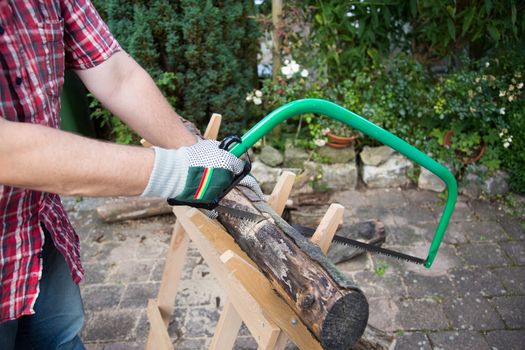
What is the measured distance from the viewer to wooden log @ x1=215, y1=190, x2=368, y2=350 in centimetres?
132

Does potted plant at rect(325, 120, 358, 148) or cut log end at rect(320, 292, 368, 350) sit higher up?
cut log end at rect(320, 292, 368, 350)

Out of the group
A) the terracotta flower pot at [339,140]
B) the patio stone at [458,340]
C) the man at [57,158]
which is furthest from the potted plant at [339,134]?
the man at [57,158]

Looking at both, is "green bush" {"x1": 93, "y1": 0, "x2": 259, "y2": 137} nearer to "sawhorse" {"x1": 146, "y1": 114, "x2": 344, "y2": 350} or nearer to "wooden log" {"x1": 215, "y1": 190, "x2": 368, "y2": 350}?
"sawhorse" {"x1": 146, "y1": 114, "x2": 344, "y2": 350}

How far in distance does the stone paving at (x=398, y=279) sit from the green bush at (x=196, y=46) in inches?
46.3

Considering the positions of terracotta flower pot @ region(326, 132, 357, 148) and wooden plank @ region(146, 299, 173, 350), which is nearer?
wooden plank @ region(146, 299, 173, 350)

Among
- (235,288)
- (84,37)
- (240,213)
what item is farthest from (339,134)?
(84,37)

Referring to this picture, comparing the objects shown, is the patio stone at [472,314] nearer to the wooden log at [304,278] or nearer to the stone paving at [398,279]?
the stone paving at [398,279]

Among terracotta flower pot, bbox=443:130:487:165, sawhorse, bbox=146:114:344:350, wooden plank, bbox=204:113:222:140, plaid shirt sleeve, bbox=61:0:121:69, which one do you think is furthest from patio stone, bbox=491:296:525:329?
plaid shirt sleeve, bbox=61:0:121:69

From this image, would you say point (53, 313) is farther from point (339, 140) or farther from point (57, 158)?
point (339, 140)

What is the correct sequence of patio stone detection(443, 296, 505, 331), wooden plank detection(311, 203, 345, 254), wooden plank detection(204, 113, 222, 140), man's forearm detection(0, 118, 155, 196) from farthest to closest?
patio stone detection(443, 296, 505, 331) → wooden plank detection(204, 113, 222, 140) → wooden plank detection(311, 203, 345, 254) → man's forearm detection(0, 118, 155, 196)

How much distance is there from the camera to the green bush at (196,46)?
3.77 m

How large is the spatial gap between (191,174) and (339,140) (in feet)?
9.94

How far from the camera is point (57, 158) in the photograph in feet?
3.94

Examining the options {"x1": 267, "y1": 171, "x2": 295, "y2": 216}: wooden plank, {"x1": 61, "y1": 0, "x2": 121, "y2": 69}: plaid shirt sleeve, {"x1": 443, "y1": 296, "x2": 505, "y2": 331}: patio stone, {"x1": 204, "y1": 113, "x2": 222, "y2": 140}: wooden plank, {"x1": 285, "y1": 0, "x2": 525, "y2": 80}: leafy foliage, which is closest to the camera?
{"x1": 61, "y1": 0, "x2": 121, "y2": 69}: plaid shirt sleeve
